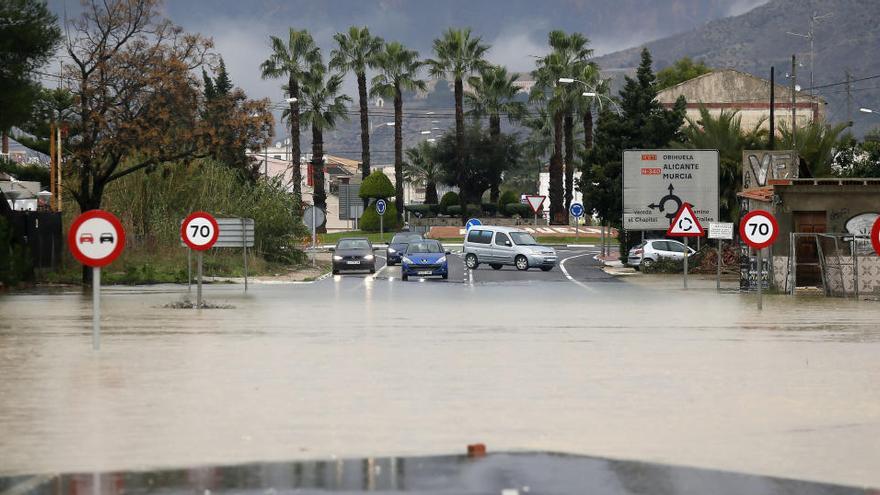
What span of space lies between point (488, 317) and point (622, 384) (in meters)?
13.2

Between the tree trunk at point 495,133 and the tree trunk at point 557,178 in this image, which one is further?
the tree trunk at point 495,133

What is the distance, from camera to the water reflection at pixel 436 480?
9.95 m

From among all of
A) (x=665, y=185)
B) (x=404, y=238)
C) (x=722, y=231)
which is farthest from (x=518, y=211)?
(x=722, y=231)

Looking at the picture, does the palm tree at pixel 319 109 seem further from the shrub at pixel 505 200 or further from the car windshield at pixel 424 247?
the car windshield at pixel 424 247

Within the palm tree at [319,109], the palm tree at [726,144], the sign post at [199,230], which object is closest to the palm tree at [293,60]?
the palm tree at [319,109]

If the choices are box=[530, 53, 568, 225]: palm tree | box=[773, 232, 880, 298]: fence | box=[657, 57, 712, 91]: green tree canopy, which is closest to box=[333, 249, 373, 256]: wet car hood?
box=[773, 232, 880, 298]: fence

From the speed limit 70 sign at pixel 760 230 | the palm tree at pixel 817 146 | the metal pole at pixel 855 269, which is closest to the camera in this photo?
the speed limit 70 sign at pixel 760 230

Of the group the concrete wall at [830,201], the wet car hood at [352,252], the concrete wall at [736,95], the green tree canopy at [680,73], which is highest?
the green tree canopy at [680,73]

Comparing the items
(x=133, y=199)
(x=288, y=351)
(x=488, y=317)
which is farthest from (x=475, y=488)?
(x=133, y=199)

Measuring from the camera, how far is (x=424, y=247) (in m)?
55.2

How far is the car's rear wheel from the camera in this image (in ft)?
208

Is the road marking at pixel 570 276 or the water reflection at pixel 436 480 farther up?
the road marking at pixel 570 276

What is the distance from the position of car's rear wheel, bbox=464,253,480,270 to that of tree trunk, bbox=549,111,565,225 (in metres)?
44.9

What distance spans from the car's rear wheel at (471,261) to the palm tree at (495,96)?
56.3 meters
